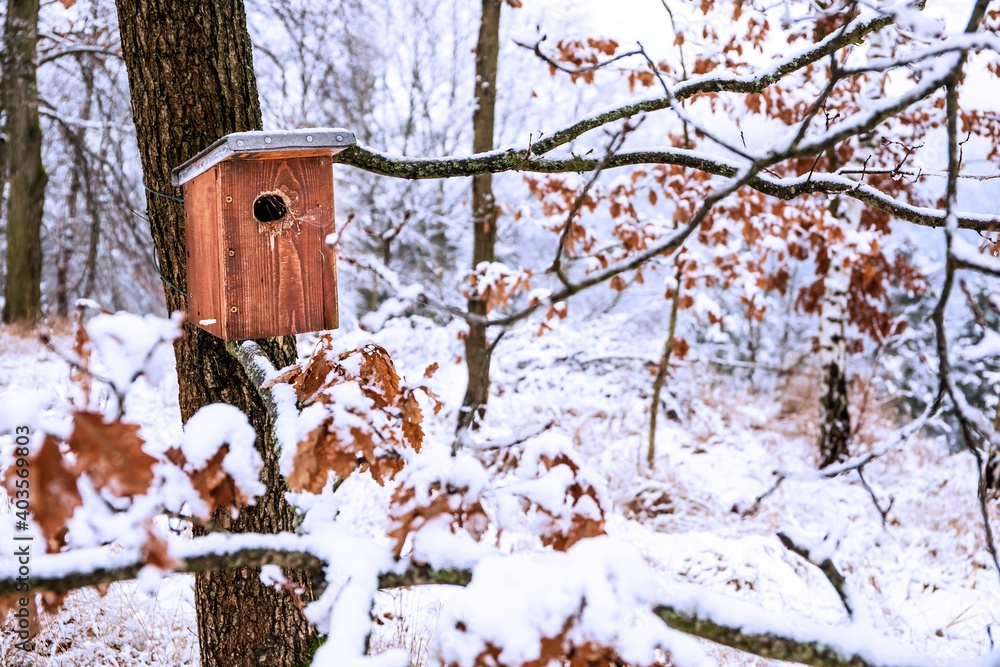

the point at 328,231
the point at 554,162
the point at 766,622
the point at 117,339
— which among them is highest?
the point at 554,162

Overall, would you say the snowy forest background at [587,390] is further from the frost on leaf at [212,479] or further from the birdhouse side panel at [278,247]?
the birdhouse side panel at [278,247]

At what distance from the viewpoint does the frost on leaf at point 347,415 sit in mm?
1334

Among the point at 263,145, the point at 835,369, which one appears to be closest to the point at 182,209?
the point at 263,145

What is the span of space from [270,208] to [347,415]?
3.11 ft

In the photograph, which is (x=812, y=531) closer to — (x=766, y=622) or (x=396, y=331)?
(x=766, y=622)

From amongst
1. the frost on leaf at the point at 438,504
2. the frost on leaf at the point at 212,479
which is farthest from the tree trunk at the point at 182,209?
the frost on leaf at the point at 438,504

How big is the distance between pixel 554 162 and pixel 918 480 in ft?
18.3

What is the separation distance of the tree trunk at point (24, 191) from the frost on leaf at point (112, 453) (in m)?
7.95

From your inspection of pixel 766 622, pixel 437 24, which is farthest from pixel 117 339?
pixel 437 24

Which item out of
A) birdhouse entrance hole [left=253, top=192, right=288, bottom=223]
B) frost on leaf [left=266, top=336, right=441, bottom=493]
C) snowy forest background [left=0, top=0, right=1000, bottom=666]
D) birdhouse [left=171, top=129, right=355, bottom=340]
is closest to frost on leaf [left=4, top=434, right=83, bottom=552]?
snowy forest background [left=0, top=0, right=1000, bottom=666]

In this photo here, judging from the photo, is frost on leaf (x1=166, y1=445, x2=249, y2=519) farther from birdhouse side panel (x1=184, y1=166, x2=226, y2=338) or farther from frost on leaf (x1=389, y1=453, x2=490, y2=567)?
birdhouse side panel (x1=184, y1=166, x2=226, y2=338)

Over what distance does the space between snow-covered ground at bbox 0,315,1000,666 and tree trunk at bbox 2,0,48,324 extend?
4.51 feet

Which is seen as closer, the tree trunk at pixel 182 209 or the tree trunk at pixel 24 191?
the tree trunk at pixel 182 209

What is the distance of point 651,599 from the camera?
104cm
